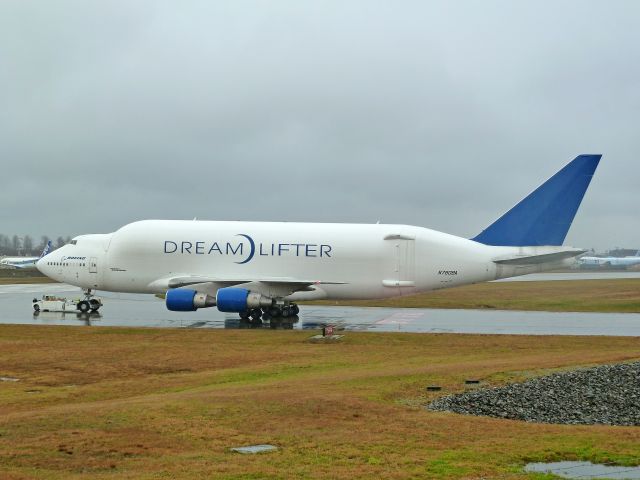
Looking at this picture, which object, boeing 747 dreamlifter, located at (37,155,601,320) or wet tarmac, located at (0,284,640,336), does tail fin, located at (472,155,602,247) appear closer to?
boeing 747 dreamlifter, located at (37,155,601,320)

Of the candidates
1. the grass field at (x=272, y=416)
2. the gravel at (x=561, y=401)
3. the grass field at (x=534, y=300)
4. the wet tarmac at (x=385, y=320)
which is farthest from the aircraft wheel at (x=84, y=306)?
the gravel at (x=561, y=401)

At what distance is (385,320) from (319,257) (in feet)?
15.2

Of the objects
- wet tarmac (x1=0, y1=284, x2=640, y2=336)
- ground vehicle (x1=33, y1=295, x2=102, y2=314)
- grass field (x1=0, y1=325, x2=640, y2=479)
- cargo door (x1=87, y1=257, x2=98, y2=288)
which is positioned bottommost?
grass field (x1=0, y1=325, x2=640, y2=479)

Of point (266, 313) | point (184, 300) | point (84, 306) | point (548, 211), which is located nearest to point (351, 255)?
point (266, 313)

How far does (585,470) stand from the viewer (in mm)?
10672

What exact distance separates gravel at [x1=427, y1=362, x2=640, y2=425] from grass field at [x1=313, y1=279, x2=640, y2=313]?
3033 centimetres

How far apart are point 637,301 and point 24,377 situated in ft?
138

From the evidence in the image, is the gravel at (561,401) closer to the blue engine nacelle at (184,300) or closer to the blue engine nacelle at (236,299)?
the blue engine nacelle at (236,299)

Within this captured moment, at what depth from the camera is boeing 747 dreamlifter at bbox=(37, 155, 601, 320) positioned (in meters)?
38.7

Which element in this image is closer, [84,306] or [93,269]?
[93,269]

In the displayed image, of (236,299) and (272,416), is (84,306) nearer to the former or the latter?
(236,299)

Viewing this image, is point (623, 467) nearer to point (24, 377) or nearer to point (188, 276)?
point (24, 377)

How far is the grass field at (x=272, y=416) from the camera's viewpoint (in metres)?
11.0

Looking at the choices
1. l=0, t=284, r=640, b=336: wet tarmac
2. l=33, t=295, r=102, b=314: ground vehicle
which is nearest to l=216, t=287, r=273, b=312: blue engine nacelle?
l=0, t=284, r=640, b=336: wet tarmac
